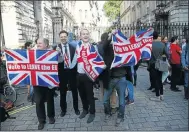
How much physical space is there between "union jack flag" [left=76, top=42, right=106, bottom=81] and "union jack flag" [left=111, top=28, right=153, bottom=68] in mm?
341

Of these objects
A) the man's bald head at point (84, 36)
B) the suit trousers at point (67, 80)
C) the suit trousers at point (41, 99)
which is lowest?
the suit trousers at point (41, 99)

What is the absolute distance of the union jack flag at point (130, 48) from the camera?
5.24 meters

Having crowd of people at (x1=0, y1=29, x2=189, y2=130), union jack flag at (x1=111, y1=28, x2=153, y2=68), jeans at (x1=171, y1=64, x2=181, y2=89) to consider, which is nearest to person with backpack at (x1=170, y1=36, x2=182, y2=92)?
jeans at (x1=171, y1=64, x2=181, y2=89)

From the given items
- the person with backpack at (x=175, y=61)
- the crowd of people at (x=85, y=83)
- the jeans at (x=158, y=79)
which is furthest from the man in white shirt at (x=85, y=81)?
the person with backpack at (x=175, y=61)

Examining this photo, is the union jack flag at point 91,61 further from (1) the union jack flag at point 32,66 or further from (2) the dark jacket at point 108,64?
(1) the union jack flag at point 32,66

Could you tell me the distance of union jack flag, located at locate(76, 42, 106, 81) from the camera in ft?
17.5

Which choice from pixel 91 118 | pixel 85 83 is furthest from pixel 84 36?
pixel 91 118

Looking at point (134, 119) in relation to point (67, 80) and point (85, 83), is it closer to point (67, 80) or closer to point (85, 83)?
point (85, 83)

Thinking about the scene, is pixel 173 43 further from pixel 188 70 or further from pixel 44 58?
pixel 44 58

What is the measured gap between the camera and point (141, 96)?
7.83 meters

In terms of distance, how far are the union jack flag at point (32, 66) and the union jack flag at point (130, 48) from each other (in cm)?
136

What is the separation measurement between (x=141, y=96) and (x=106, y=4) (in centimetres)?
5902

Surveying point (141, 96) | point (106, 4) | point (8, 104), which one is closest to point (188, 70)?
point (141, 96)

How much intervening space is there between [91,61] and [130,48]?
965 millimetres
